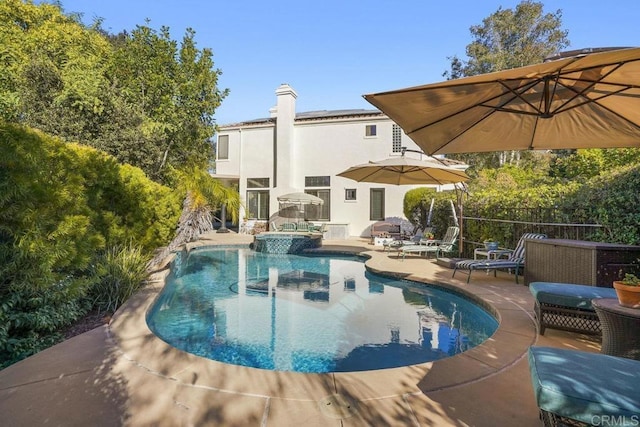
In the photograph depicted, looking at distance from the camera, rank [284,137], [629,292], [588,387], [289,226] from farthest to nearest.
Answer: [284,137]
[289,226]
[629,292]
[588,387]

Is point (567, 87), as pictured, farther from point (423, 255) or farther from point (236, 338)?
point (423, 255)

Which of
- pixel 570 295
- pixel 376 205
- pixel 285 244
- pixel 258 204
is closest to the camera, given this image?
pixel 570 295

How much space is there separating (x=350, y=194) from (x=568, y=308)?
16.3 metres

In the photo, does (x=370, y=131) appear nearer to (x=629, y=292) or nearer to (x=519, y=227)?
(x=519, y=227)

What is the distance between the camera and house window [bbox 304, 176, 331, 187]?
2029cm

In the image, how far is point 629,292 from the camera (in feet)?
9.21

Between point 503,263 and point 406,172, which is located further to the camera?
point 406,172

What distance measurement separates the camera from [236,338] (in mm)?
4809

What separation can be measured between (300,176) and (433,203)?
992 centimetres

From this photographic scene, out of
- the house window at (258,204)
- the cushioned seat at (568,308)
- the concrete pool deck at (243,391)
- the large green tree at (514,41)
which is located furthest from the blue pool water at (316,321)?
the large green tree at (514,41)

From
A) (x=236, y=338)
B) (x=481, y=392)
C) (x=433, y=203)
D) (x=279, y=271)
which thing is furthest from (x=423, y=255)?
(x=481, y=392)

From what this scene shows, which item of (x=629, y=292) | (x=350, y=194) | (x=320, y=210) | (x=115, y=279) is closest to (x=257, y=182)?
(x=320, y=210)

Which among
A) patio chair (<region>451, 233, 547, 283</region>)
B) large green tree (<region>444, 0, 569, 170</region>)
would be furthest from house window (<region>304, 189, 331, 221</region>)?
patio chair (<region>451, 233, 547, 283</region>)

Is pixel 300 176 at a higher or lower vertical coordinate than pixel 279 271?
higher
